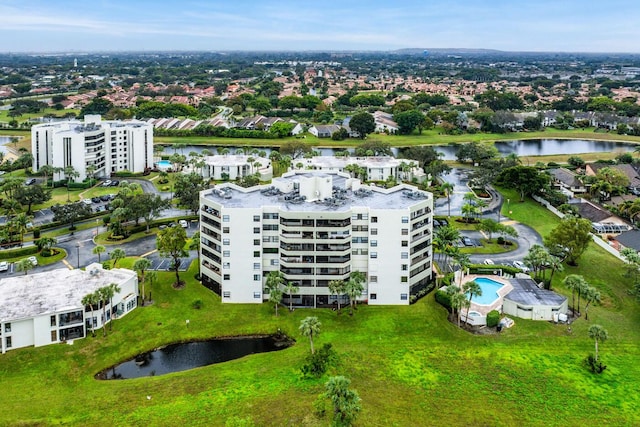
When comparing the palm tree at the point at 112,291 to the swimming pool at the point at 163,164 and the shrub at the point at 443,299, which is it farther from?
the swimming pool at the point at 163,164

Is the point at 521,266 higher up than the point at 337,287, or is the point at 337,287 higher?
the point at 337,287

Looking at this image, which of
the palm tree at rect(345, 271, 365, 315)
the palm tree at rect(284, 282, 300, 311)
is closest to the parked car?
the palm tree at rect(345, 271, 365, 315)

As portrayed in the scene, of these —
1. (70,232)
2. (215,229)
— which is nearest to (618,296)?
(215,229)

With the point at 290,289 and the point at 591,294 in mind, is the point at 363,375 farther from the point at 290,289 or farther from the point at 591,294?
the point at 591,294

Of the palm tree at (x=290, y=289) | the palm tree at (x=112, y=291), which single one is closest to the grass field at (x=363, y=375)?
the palm tree at (x=112, y=291)

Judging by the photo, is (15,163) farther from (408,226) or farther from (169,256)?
(408,226)

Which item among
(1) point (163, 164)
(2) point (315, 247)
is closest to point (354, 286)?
(2) point (315, 247)

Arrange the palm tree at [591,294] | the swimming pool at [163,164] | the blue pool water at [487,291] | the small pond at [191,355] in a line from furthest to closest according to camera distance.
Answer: the swimming pool at [163,164], the blue pool water at [487,291], the palm tree at [591,294], the small pond at [191,355]

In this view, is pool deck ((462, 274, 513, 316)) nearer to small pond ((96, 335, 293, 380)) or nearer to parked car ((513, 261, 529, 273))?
parked car ((513, 261, 529, 273))
